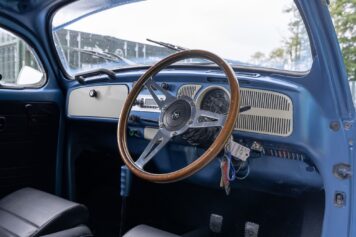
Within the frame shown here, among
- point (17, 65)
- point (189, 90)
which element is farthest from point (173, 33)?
point (17, 65)

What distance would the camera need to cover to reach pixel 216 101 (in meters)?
1.75

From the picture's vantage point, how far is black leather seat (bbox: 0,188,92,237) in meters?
1.78

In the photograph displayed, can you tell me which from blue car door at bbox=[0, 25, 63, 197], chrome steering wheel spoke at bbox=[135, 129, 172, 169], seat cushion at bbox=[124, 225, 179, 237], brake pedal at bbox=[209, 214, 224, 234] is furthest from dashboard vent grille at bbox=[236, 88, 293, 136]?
blue car door at bbox=[0, 25, 63, 197]

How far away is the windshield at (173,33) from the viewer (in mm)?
1827

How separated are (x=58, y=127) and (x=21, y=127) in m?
0.28

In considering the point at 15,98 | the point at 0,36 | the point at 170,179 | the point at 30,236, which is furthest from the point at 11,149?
the point at 170,179

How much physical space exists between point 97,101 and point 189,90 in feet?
2.51

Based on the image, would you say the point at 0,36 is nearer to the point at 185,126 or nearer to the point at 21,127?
the point at 21,127

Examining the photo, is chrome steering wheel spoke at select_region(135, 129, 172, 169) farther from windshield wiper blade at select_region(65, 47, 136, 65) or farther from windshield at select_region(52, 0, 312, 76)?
windshield wiper blade at select_region(65, 47, 136, 65)

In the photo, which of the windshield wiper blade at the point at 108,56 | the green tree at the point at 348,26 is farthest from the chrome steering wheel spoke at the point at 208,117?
the windshield wiper blade at the point at 108,56

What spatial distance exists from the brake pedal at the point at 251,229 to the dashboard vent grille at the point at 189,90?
824 millimetres

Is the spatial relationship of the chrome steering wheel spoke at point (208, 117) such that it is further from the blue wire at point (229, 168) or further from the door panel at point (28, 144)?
the door panel at point (28, 144)

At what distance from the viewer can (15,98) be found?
2.43 m

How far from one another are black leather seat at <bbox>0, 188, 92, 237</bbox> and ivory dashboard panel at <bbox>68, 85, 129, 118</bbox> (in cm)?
62
